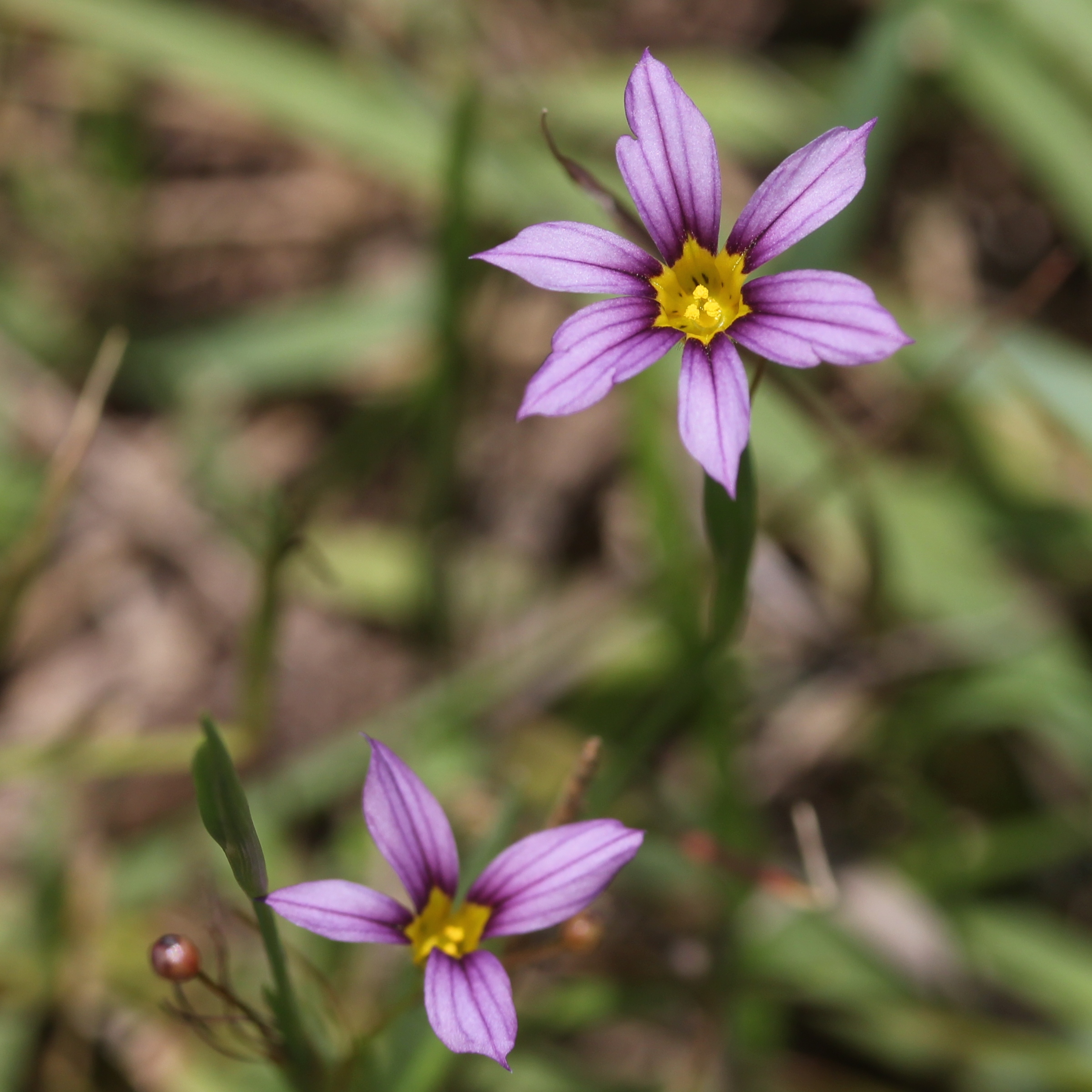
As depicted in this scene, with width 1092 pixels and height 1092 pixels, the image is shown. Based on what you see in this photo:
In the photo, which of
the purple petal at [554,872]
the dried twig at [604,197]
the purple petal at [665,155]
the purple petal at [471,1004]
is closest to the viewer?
the purple petal at [471,1004]

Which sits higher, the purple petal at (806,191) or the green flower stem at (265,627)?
the purple petal at (806,191)

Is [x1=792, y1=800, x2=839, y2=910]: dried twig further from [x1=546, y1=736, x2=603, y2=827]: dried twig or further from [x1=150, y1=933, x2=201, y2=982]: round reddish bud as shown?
[x1=150, y1=933, x2=201, y2=982]: round reddish bud

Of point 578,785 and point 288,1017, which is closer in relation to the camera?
point 288,1017

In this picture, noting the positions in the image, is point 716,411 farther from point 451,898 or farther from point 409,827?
point 451,898

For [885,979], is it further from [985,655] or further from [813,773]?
[985,655]

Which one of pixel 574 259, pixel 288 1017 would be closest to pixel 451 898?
pixel 288 1017

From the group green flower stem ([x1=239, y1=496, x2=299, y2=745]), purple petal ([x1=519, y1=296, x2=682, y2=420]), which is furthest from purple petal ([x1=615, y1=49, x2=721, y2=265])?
green flower stem ([x1=239, y1=496, x2=299, y2=745])

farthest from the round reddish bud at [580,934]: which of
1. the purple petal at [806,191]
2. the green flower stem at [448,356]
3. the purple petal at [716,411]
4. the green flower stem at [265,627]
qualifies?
the green flower stem at [448,356]

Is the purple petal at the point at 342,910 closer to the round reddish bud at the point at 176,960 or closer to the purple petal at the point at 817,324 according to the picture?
the round reddish bud at the point at 176,960
